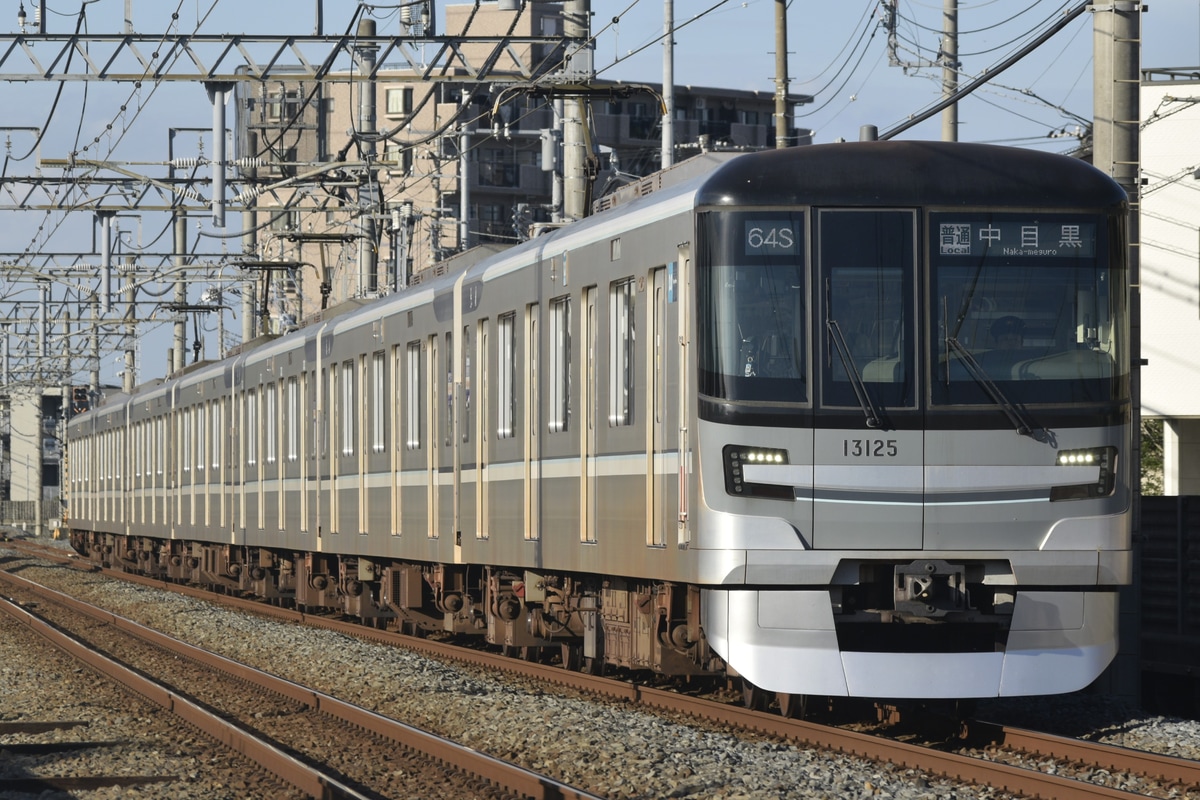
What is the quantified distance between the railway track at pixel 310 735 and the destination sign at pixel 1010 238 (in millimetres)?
3457

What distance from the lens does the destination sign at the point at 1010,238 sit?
32.2 ft

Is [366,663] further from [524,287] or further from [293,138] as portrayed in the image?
[293,138]

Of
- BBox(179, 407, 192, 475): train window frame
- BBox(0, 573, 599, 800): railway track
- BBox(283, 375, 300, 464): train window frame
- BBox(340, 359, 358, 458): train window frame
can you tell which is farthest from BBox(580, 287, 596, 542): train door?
BBox(179, 407, 192, 475): train window frame

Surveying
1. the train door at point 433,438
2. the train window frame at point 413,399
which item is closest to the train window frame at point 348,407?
the train window frame at point 413,399

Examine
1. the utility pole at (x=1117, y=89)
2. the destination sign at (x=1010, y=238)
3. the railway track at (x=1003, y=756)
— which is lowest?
the railway track at (x=1003, y=756)

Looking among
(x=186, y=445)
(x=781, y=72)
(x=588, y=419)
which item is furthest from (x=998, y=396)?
(x=186, y=445)

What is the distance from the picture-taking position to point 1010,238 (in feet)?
32.2

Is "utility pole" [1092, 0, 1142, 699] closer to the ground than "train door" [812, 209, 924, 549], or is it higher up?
higher up

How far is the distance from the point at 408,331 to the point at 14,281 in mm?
25798

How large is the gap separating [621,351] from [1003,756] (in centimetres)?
330

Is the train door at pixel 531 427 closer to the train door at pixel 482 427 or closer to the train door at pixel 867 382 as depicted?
the train door at pixel 482 427

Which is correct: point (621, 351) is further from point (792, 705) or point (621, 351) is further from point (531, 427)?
point (792, 705)

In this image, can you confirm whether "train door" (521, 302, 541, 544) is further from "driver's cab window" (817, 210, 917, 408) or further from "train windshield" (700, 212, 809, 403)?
"driver's cab window" (817, 210, 917, 408)

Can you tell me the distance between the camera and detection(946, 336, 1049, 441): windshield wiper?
964 centimetres
